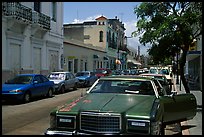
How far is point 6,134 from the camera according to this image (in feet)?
26.9

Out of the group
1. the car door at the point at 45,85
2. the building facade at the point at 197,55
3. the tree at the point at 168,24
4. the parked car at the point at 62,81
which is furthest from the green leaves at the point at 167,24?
the parked car at the point at 62,81

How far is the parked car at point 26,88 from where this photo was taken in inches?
588

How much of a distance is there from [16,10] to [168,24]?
46.2 feet

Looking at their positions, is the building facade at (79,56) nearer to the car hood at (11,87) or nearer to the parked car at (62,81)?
the parked car at (62,81)

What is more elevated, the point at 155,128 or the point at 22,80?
the point at 22,80

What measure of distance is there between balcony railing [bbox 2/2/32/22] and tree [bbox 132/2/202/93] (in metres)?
12.2

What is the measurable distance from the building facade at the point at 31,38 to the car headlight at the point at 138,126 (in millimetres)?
16826

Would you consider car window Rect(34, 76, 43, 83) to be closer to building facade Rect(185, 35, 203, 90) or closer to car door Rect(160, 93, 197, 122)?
building facade Rect(185, 35, 203, 90)

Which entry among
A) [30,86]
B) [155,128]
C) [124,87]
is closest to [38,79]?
[30,86]

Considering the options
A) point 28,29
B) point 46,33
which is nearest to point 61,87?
point 28,29

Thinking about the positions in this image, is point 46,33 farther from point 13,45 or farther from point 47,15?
point 13,45

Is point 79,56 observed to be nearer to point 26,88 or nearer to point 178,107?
point 26,88

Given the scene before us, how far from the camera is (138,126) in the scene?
5.79 m

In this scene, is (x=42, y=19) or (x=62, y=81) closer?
(x=62, y=81)
